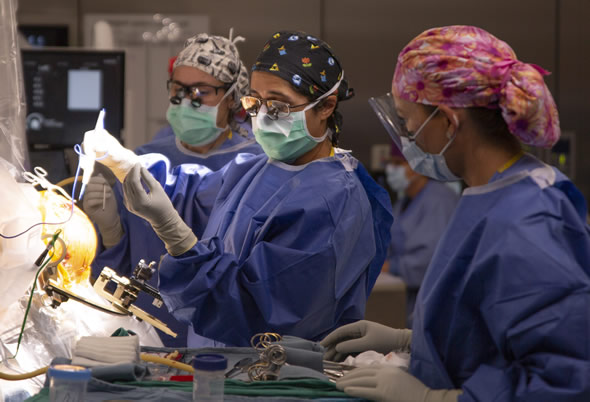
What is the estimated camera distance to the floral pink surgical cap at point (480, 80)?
1326mm

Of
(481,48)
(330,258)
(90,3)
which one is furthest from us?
(90,3)

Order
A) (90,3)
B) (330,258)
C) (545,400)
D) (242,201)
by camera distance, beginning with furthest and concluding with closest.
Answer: (90,3), (242,201), (330,258), (545,400)

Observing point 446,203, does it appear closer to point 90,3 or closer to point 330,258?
point 90,3

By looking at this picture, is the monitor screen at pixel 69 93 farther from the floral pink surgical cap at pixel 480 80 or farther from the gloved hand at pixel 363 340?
the floral pink surgical cap at pixel 480 80

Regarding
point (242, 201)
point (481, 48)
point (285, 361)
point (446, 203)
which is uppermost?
point (481, 48)

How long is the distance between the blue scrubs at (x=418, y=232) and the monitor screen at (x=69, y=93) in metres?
1.99

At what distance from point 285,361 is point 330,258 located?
448 mm

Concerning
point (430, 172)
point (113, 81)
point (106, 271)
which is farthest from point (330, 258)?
point (113, 81)

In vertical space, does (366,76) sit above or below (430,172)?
below

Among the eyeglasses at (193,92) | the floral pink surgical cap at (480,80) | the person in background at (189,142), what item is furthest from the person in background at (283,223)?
the floral pink surgical cap at (480,80)

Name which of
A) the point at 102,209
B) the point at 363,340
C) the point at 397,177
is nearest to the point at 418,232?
the point at 397,177

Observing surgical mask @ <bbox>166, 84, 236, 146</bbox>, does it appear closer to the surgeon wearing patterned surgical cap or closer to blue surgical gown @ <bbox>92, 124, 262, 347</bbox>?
blue surgical gown @ <bbox>92, 124, 262, 347</bbox>

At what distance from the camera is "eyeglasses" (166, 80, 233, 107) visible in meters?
2.58

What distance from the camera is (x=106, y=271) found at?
1.90 meters
